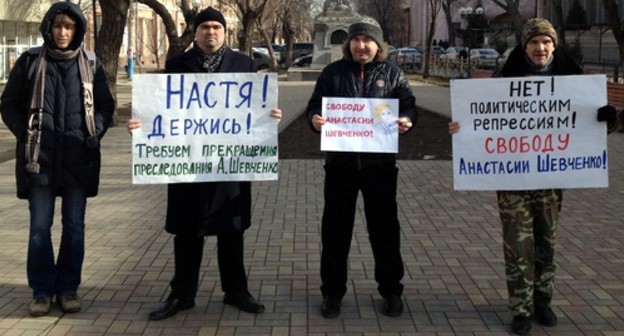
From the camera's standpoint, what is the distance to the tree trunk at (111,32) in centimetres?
1689

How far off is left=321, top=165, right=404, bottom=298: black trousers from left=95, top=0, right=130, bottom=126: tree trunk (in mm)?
12349

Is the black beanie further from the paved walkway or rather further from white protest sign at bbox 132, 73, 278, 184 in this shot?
the paved walkway

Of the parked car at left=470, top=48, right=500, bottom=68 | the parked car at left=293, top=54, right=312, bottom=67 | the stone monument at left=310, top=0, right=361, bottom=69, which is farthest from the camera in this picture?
the parked car at left=293, top=54, right=312, bottom=67

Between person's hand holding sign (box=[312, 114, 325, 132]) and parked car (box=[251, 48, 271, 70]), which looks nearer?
person's hand holding sign (box=[312, 114, 325, 132])

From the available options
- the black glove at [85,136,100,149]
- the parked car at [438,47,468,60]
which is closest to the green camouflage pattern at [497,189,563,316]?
the black glove at [85,136,100,149]

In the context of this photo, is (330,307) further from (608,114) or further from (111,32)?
(111,32)

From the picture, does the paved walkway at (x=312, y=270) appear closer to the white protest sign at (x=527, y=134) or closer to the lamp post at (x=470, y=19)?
the white protest sign at (x=527, y=134)

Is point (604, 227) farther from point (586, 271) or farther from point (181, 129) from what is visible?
point (181, 129)

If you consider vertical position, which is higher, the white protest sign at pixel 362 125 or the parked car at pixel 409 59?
the parked car at pixel 409 59

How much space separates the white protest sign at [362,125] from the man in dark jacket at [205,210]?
0.42 m

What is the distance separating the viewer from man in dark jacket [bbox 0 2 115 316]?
518cm

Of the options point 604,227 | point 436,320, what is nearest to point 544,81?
point 436,320

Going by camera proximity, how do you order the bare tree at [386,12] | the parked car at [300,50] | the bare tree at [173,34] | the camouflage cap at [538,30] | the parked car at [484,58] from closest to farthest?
1. the camouflage cap at [538,30]
2. the bare tree at [173,34]
3. the parked car at [484,58]
4. the parked car at [300,50]
5. the bare tree at [386,12]

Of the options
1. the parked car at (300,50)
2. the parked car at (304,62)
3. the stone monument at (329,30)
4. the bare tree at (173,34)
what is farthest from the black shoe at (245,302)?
the parked car at (300,50)
